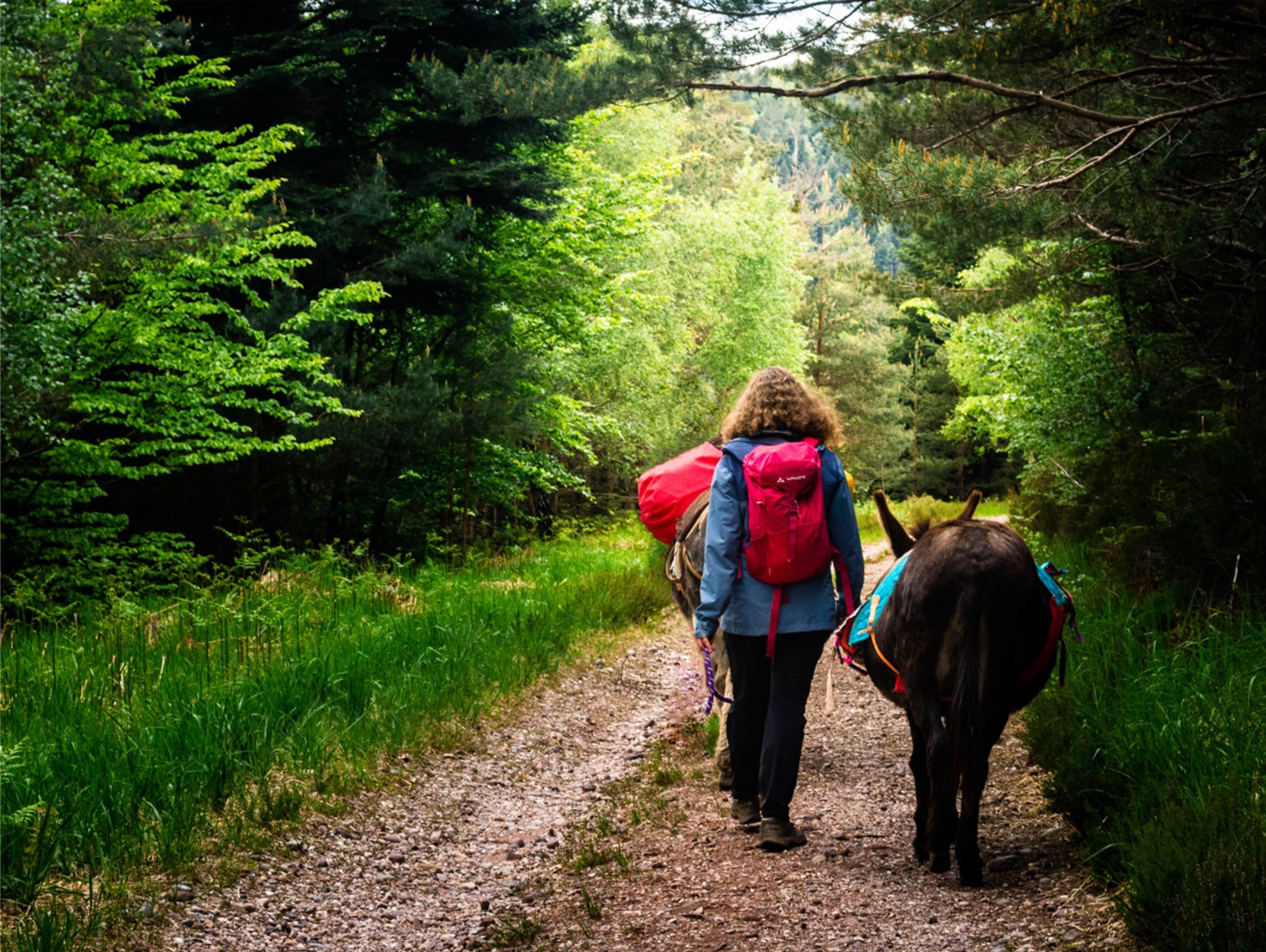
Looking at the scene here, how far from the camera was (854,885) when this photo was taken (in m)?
4.23

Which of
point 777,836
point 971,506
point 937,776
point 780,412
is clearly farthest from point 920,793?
point 780,412

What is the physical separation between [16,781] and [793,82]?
298 inches

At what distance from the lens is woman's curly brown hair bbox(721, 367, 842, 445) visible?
4.93m

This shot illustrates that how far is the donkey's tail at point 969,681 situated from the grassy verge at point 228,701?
313 centimetres

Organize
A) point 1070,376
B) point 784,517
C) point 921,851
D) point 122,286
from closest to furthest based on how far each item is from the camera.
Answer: point 921,851
point 784,517
point 1070,376
point 122,286

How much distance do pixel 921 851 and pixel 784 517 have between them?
1540 mm

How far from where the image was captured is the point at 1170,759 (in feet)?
13.0

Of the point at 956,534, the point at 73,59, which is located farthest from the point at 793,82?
the point at 73,59

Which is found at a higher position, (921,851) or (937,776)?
(937,776)

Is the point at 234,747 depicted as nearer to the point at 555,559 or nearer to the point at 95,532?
the point at 95,532

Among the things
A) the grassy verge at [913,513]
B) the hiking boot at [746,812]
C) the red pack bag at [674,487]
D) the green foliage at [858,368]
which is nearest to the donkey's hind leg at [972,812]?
the hiking boot at [746,812]

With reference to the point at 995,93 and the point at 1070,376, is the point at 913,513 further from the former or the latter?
the point at 995,93

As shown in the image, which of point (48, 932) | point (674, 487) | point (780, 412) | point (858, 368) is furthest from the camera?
point (858, 368)

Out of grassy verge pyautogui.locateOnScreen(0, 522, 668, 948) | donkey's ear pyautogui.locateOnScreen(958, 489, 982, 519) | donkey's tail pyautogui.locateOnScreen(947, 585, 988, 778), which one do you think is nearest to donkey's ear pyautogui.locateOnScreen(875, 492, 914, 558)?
donkey's ear pyautogui.locateOnScreen(958, 489, 982, 519)
